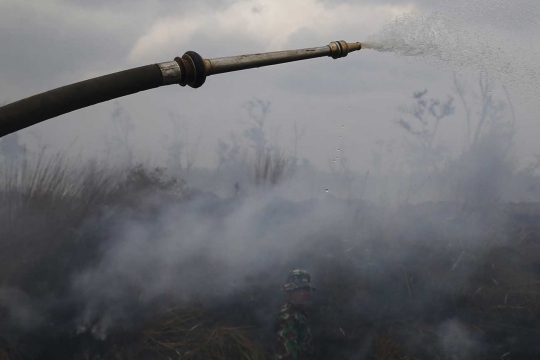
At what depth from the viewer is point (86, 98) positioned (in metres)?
3.14

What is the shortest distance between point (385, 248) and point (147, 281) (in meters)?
4.96

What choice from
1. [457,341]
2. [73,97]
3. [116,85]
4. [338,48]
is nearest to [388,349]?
[457,341]

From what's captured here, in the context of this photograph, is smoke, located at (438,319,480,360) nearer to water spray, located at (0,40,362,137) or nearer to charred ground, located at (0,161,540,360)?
charred ground, located at (0,161,540,360)

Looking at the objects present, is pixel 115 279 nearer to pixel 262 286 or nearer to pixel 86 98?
pixel 262 286

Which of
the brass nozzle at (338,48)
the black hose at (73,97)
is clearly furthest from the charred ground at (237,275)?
the black hose at (73,97)

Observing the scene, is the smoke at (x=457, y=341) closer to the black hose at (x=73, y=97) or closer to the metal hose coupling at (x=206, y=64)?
the metal hose coupling at (x=206, y=64)

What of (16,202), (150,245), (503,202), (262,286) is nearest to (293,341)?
(262,286)

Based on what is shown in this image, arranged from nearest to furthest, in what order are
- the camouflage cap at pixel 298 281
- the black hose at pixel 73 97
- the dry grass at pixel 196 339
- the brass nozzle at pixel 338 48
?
1. the black hose at pixel 73 97
2. the brass nozzle at pixel 338 48
3. the dry grass at pixel 196 339
4. the camouflage cap at pixel 298 281

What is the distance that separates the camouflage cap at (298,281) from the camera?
1116 cm

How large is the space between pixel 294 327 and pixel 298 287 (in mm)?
758

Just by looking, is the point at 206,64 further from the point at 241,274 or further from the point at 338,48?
the point at 241,274

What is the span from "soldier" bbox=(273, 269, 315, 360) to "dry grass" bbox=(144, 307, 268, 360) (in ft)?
1.32

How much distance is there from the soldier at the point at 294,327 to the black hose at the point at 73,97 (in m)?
7.97

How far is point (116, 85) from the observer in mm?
3238
